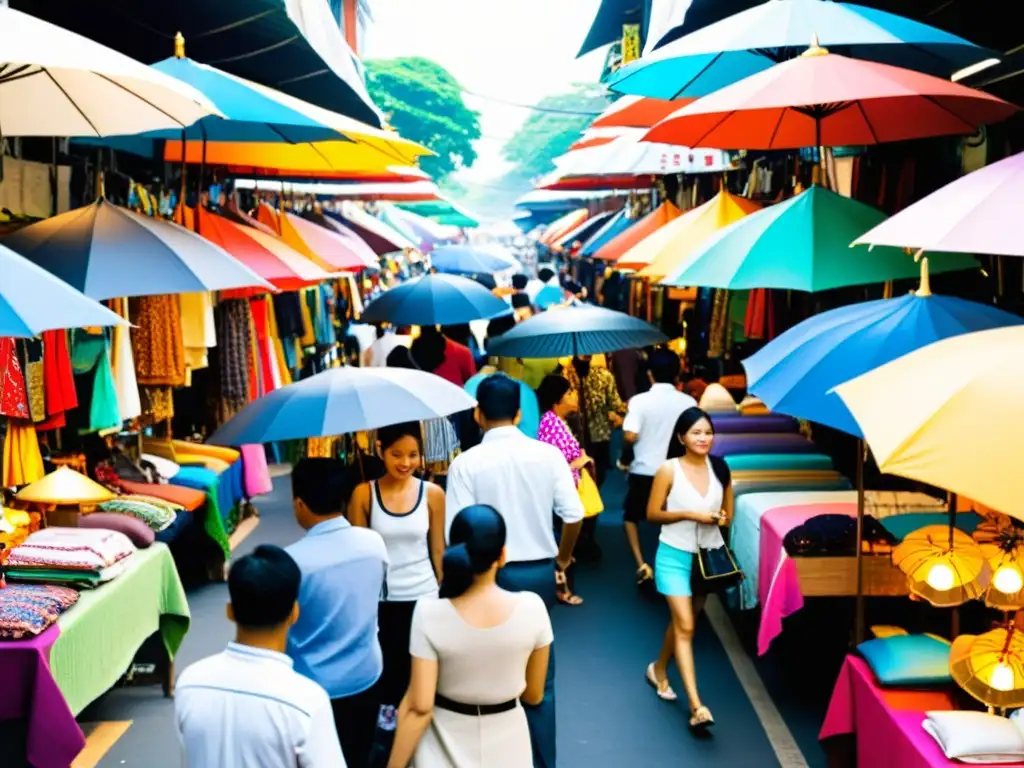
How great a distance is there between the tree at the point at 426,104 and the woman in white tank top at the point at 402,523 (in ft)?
137

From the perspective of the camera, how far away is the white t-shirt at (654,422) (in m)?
9.27

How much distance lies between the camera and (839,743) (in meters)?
5.75

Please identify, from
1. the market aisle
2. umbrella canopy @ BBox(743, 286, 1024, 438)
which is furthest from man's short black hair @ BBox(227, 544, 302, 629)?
the market aisle

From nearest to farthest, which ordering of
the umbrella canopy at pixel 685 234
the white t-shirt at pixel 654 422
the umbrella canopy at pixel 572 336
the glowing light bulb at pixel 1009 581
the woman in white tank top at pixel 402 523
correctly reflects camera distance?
the glowing light bulb at pixel 1009 581 → the woman in white tank top at pixel 402 523 → the umbrella canopy at pixel 572 336 → the umbrella canopy at pixel 685 234 → the white t-shirt at pixel 654 422

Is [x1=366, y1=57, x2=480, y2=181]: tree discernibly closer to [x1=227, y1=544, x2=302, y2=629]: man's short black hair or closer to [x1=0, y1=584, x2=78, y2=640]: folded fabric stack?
[x1=0, y1=584, x2=78, y2=640]: folded fabric stack

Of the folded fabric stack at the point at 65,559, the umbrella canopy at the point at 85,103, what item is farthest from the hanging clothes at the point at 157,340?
the umbrella canopy at the point at 85,103

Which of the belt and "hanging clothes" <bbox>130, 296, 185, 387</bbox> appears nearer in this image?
the belt

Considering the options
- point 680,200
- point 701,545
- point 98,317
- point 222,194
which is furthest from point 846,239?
point 680,200

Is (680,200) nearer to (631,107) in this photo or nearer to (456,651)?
(631,107)

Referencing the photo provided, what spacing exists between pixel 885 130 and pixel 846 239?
1107 mm

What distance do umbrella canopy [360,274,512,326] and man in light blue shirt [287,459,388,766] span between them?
535cm

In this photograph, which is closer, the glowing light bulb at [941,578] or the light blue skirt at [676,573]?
the glowing light bulb at [941,578]

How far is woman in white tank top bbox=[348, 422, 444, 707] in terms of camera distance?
5328 mm

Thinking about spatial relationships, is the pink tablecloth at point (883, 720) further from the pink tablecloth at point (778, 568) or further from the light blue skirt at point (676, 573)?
the light blue skirt at point (676, 573)
